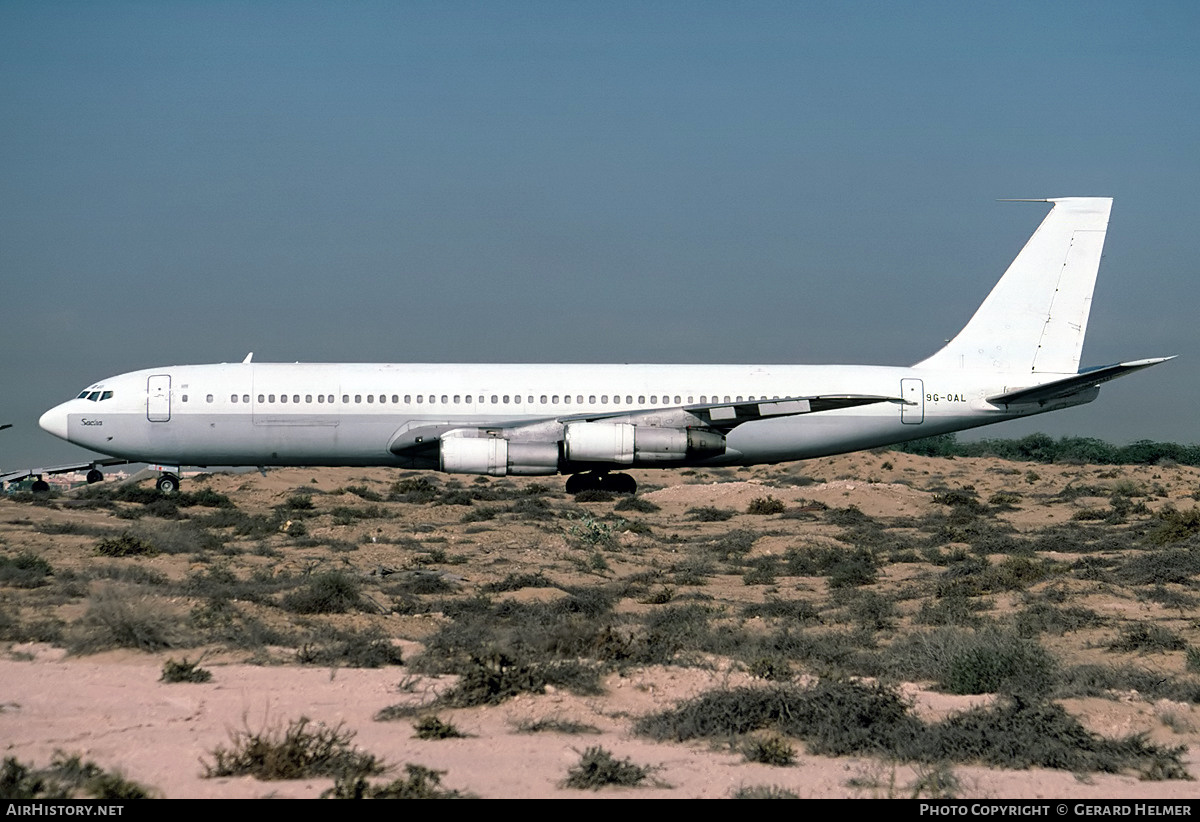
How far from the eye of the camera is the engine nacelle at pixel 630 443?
29.6 m

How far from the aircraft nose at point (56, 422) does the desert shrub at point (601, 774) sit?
2624cm

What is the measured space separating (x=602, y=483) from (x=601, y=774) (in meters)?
24.4

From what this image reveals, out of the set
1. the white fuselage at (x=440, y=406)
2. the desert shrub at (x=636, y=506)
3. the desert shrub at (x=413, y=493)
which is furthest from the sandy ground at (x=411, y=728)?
the desert shrub at (x=413, y=493)

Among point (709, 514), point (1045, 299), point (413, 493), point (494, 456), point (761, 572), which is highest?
point (1045, 299)

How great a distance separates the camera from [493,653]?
11875mm

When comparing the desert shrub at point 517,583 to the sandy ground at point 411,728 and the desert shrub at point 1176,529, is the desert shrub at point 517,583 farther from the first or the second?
the desert shrub at point 1176,529

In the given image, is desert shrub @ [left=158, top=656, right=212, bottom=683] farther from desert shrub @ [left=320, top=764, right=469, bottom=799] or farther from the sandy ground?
desert shrub @ [left=320, top=764, right=469, bottom=799]

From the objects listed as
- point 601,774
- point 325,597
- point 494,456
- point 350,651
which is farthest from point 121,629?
point 494,456

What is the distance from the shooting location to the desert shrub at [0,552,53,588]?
17.7 meters

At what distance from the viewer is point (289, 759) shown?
8680mm

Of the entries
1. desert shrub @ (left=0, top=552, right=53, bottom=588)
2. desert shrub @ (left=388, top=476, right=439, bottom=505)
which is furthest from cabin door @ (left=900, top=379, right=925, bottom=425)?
desert shrub @ (left=0, top=552, right=53, bottom=588)

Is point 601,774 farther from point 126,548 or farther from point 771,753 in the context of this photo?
point 126,548

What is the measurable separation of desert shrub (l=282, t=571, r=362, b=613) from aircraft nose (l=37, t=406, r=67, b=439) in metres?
17.3
